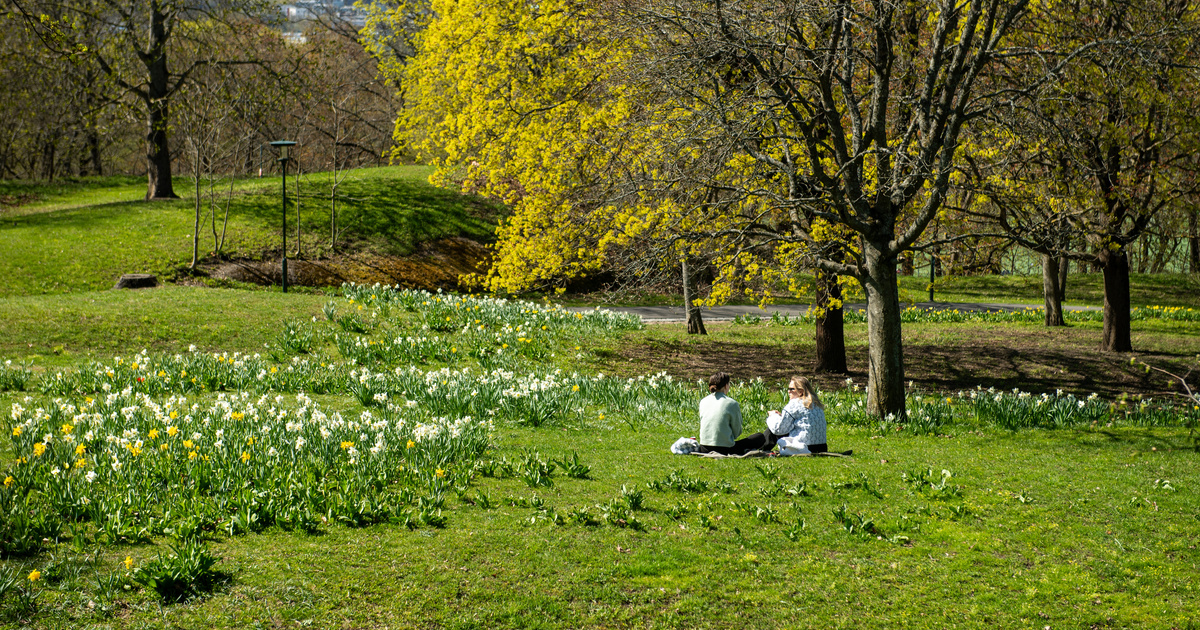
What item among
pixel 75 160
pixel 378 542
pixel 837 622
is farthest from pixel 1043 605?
pixel 75 160

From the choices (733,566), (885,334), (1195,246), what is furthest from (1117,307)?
(1195,246)

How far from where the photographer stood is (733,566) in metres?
5.15

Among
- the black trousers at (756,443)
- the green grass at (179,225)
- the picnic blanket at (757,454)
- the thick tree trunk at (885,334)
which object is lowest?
the picnic blanket at (757,454)

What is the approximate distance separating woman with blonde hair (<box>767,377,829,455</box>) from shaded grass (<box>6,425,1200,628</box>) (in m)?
0.78

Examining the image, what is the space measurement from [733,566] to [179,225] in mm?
22471

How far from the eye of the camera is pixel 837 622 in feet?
14.8

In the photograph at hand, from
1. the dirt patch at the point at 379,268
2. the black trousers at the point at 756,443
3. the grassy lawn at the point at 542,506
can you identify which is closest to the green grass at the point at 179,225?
the dirt patch at the point at 379,268

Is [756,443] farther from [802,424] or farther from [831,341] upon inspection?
[831,341]

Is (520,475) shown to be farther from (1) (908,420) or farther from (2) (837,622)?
(1) (908,420)

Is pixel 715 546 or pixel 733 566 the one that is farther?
pixel 715 546

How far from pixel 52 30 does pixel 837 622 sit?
8549mm

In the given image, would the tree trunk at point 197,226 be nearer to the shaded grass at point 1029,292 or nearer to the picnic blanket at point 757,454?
the shaded grass at point 1029,292

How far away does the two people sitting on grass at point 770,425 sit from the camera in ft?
25.0

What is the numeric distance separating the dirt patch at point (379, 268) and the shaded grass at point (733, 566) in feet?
46.8
